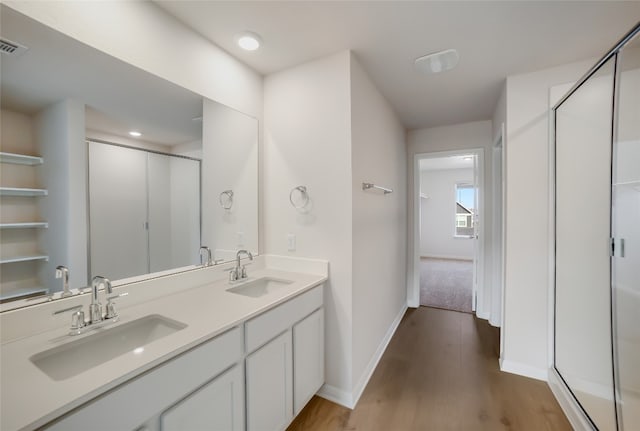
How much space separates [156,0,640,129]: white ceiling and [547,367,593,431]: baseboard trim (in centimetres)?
238

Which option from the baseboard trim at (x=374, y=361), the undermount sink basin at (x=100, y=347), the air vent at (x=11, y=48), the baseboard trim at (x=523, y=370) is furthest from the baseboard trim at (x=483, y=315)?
the air vent at (x=11, y=48)

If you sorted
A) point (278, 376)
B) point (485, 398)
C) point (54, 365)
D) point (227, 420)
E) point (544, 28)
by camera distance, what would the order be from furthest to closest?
point (485, 398), point (544, 28), point (278, 376), point (227, 420), point (54, 365)

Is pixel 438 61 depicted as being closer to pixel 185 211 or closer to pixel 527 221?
pixel 527 221

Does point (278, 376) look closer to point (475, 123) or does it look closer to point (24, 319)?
point (24, 319)

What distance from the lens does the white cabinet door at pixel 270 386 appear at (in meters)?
1.31

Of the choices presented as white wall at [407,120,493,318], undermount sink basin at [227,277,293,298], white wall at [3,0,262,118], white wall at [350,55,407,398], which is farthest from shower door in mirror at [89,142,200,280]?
white wall at [407,120,493,318]

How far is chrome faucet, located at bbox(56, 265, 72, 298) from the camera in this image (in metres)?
1.13

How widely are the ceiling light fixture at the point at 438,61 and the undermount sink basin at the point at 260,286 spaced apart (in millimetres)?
1893

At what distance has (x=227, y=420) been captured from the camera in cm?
117

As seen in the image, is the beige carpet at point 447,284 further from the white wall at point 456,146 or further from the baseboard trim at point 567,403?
the baseboard trim at point 567,403

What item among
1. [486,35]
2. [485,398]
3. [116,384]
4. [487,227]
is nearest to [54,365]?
[116,384]

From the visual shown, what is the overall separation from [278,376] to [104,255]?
1096 mm

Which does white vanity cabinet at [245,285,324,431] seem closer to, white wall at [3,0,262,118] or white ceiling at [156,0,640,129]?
white wall at [3,0,262,118]

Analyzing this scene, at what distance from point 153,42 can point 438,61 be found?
188cm
